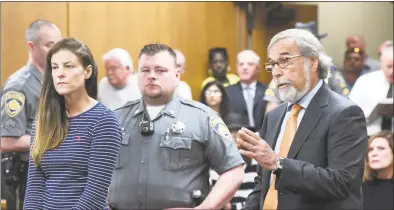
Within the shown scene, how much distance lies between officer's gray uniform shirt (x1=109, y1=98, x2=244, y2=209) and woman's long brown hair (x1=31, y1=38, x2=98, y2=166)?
0.72 metres

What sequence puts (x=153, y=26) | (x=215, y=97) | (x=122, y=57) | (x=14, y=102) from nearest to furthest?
(x=14, y=102)
(x=122, y=57)
(x=215, y=97)
(x=153, y=26)

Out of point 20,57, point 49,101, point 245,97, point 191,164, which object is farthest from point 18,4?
point 49,101

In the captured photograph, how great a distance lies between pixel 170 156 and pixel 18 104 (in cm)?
91

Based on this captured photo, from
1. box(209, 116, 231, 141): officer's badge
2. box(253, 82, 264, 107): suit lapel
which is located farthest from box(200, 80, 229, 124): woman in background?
box(209, 116, 231, 141): officer's badge

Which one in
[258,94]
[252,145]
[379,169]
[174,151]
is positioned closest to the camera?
→ [252,145]

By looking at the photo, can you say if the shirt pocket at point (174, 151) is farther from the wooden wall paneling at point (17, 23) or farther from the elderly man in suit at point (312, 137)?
the wooden wall paneling at point (17, 23)

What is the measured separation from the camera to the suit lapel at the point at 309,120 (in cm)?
275

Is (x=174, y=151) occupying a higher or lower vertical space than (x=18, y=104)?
lower

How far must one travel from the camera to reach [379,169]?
4.91 m

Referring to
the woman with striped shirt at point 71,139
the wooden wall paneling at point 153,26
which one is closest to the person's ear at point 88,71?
the woman with striped shirt at point 71,139

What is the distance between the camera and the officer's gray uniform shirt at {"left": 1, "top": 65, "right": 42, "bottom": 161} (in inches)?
151

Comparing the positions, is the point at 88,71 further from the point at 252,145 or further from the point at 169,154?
the point at 169,154

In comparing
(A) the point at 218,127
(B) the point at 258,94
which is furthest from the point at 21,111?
(B) the point at 258,94

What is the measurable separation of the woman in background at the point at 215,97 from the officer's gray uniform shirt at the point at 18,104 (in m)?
1.84
